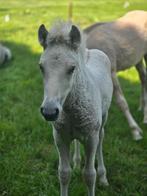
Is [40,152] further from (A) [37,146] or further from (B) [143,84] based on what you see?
(B) [143,84]

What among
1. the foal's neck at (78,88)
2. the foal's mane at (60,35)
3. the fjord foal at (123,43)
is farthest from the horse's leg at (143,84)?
the foal's mane at (60,35)

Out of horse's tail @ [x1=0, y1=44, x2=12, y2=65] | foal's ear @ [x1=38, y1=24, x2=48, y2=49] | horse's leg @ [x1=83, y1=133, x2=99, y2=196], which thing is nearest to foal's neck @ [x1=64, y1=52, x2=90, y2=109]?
foal's ear @ [x1=38, y1=24, x2=48, y2=49]

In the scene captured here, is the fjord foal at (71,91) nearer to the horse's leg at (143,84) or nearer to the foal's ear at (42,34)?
the foal's ear at (42,34)

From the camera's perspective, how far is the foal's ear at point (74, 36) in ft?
10.3

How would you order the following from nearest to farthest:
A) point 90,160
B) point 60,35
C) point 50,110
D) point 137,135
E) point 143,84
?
1. point 50,110
2. point 60,35
3. point 90,160
4. point 137,135
5. point 143,84

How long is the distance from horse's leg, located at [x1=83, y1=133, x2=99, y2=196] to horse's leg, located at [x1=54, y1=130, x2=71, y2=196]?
0.18 meters

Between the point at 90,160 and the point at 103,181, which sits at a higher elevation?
the point at 90,160

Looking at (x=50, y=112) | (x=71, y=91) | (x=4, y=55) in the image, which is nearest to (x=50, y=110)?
(x=50, y=112)

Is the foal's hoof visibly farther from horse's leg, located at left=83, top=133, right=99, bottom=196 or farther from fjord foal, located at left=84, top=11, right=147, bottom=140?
horse's leg, located at left=83, top=133, right=99, bottom=196

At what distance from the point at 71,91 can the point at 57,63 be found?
423 mm

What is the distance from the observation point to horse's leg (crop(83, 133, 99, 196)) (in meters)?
3.78

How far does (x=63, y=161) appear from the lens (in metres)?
3.95

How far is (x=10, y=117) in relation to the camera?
6535mm

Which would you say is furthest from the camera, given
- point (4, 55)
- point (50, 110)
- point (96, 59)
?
point (4, 55)
